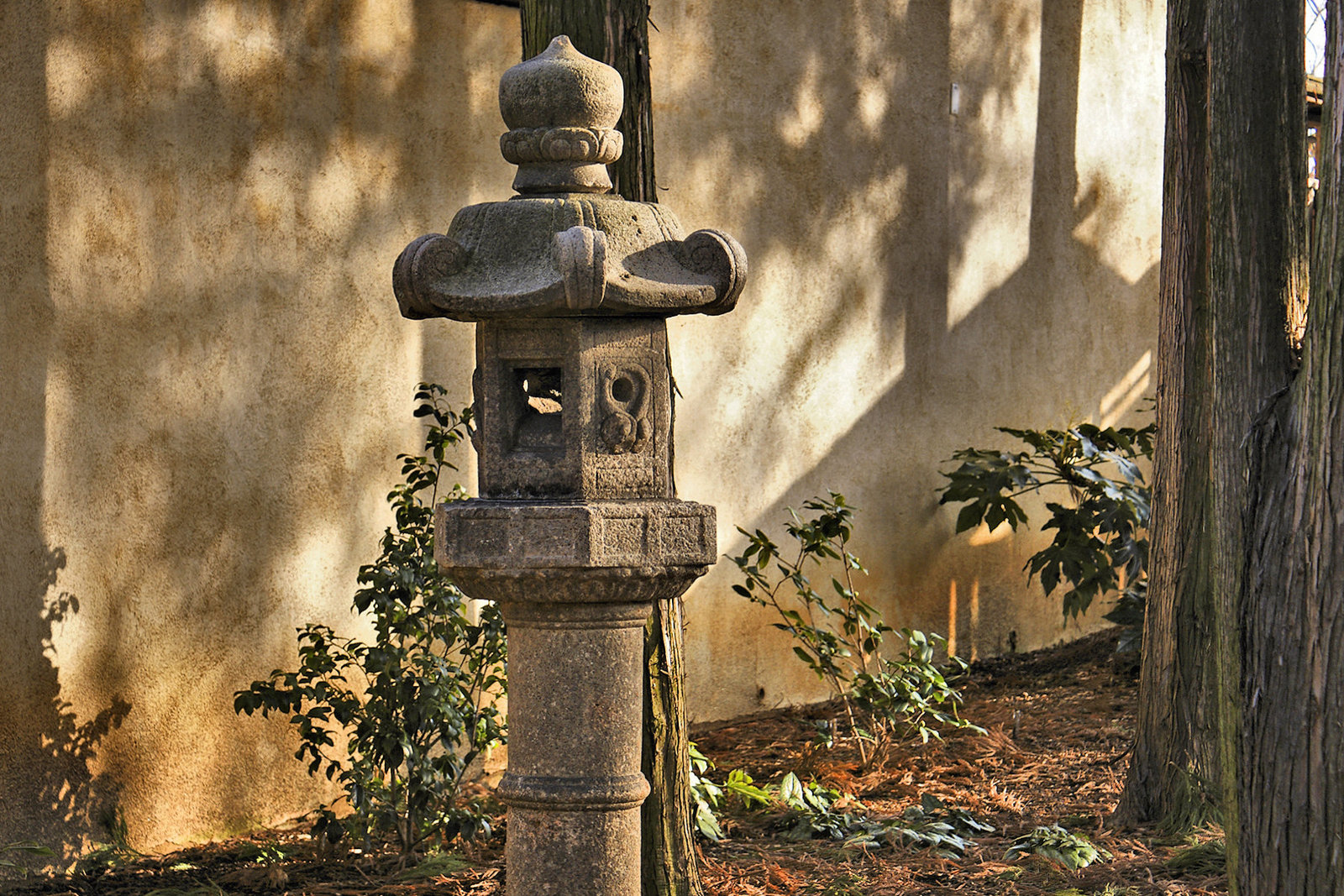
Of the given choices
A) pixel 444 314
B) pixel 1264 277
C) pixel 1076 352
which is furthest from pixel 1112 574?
pixel 444 314

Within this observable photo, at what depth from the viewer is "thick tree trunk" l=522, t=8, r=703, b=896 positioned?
409 centimetres

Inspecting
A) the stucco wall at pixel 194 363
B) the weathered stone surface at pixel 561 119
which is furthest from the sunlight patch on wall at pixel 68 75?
the weathered stone surface at pixel 561 119

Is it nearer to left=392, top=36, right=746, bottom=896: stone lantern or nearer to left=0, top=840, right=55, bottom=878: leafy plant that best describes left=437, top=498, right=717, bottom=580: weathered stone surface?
left=392, top=36, right=746, bottom=896: stone lantern

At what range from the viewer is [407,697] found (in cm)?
459

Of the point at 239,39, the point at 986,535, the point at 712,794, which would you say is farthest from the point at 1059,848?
the point at 239,39

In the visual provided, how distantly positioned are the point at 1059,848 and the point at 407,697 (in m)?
2.26

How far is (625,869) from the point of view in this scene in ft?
11.3

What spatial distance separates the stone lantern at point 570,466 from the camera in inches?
129

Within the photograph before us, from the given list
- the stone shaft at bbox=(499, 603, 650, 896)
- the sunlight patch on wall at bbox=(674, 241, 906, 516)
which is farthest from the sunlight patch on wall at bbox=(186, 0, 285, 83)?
the stone shaft at bbox=(499, 603, 650, 896)

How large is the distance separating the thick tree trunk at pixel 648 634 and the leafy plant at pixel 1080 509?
3161 millimetres

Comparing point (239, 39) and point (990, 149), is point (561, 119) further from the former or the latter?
point (990, 149)

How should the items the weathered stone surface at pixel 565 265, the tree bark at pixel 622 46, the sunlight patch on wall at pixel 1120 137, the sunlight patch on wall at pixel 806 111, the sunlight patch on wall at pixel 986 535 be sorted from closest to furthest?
1. the weathered stone surface at pixel 565 265
2. the tree bark at pixel 622 46
3. the sunlight patch on wall at pixel 806 111
4. the sunlight patch on wall at pixel 986 535
5. the sunlight patch on wall at pixel 1120 137

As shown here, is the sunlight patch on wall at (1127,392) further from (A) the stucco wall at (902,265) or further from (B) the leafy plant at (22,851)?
(B) the leafy plant at (22,851)

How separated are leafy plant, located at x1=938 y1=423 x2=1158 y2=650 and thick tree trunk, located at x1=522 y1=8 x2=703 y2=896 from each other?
3.16 meters
